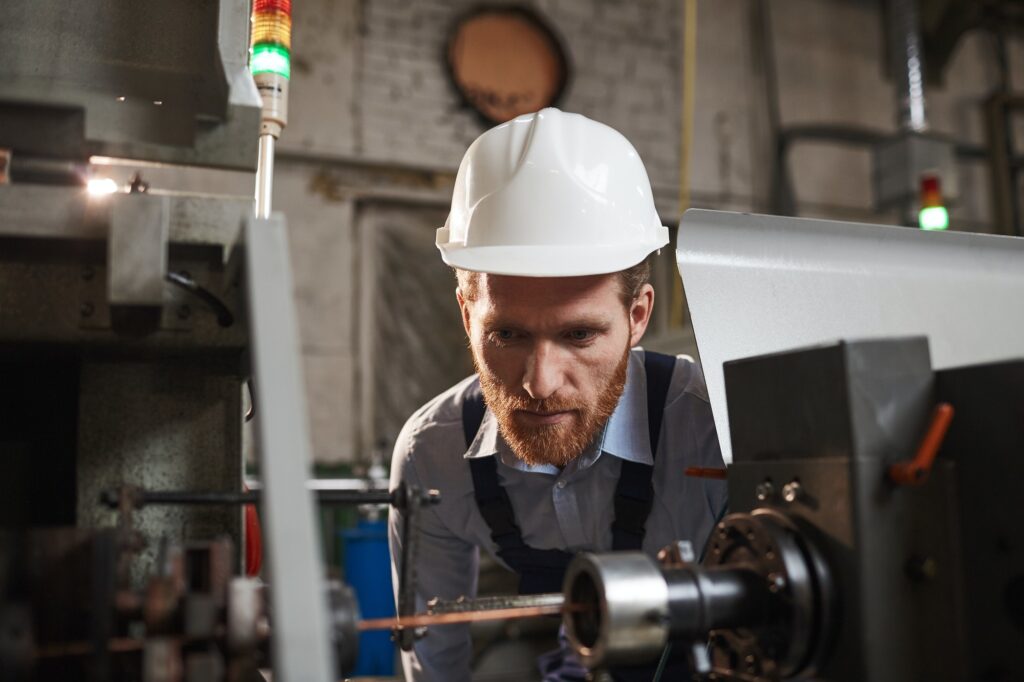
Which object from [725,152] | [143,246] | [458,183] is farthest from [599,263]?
[725,152]

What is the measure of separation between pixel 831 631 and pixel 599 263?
0.62 metres

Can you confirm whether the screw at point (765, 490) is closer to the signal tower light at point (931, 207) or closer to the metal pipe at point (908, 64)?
the signal tower light at point (931, 207)

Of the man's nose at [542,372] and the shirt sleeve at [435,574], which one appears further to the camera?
the shirt sleeve at [435,574]

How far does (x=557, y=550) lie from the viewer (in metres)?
1.36

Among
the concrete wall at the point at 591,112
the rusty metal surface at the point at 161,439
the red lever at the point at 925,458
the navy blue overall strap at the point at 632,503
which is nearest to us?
the red lever at the point at 925,458

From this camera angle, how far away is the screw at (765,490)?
81 cm

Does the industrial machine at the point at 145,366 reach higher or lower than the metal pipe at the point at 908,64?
lower

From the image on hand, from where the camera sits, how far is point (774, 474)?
81 cm

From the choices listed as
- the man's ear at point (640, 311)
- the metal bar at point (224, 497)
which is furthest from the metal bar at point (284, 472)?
the man's ear at point (640, 311)

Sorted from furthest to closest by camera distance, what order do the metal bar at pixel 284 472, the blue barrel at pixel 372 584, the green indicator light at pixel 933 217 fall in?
the blue barrel at pixel 372 584 < the green indicator light at pixel 933 217 < the metal bar at pixel 284 472

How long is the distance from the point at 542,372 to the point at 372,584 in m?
1.96

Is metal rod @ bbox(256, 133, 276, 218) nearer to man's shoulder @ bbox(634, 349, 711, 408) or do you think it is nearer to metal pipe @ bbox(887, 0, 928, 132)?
man's shoulder @ bbox(634, 349, 711, 408)

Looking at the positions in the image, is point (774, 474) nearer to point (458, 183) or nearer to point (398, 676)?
point (458, 183)

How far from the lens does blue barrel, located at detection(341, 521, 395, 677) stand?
2.92 m
